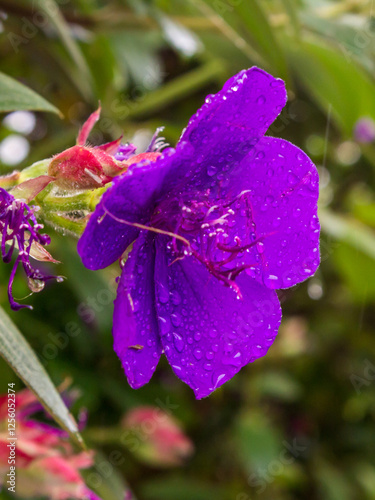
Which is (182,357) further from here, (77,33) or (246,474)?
(246,474)

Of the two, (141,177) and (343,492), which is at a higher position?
(141,177)

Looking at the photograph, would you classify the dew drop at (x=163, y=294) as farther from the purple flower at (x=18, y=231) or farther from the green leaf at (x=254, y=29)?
the green leaf at (x=254, y=29)

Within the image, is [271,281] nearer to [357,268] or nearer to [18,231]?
[18,231]

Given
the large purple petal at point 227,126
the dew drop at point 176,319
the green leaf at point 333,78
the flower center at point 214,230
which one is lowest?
the green leaf at point 333,78

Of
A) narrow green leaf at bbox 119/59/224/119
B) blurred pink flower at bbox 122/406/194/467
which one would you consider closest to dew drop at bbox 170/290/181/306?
blurred pink flower at bbox 122/406/194/467

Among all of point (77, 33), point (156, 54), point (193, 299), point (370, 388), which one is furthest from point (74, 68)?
point (370, 388)

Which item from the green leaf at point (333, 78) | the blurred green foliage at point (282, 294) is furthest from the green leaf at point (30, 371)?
the green leaf at point (333, 78)

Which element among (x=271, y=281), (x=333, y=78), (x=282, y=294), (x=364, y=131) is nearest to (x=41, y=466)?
(x=271, y=281)

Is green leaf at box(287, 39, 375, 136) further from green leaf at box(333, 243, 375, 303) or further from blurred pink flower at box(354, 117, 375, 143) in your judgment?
blurred pink flower at box(354, 117, 375, 143)
